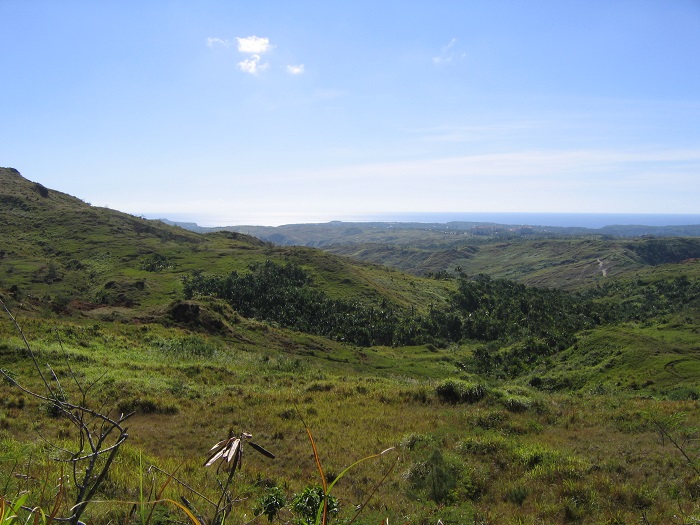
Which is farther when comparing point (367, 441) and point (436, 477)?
point (367, 441)

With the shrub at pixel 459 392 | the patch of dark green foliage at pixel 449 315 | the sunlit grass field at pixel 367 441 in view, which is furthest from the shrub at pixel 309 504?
the patch of dark green foliage at pixel 449 315

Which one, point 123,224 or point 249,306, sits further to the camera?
point 123,224

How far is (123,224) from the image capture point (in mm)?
120188

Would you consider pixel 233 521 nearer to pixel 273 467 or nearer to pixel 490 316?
pixel 273 467

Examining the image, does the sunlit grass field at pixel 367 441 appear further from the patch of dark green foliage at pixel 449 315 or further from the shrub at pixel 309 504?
the patch of dark green foliage at pixel 449 315

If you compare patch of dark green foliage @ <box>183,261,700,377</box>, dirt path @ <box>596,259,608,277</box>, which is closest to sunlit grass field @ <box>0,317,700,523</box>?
patch of dark green foliage @ <box>183,261,700,377</box>

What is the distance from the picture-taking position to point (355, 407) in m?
18.6

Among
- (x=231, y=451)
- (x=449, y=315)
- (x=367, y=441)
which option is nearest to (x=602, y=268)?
(x=449, y=315)

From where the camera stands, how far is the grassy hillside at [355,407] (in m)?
7.86

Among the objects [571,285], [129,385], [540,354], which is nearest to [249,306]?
[540,354]

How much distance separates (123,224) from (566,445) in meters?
129

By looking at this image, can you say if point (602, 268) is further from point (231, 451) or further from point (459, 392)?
point (231, 451)

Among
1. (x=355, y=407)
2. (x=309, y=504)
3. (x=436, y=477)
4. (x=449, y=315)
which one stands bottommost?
(x=449, y=315)

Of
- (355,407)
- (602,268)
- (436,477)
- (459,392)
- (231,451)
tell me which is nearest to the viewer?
(231,451)
